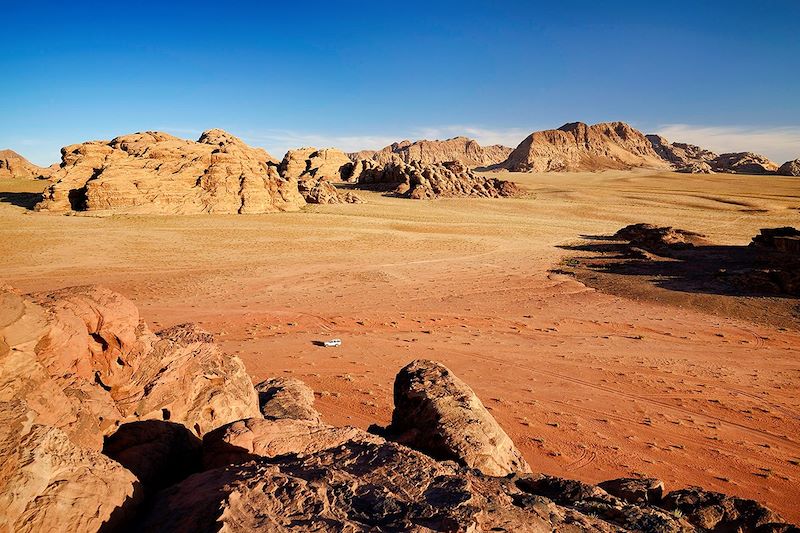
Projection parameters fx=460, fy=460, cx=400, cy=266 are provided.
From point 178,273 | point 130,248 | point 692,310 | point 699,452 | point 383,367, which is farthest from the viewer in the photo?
point 130,248

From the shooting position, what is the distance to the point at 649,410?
941 cm

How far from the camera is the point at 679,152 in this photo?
6885 inches

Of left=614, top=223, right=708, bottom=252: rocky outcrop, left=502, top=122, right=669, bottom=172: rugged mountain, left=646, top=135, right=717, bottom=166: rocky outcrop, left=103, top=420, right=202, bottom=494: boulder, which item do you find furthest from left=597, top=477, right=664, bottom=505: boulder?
left=646, top=135, right=717, bottom=166: rocky outcrop

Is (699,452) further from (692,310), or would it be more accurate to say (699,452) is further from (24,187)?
(24,187)

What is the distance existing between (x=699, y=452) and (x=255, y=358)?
9.64m

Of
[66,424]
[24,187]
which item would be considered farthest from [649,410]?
[24,187]

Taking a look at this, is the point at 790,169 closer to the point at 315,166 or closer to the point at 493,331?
the point at 315,166

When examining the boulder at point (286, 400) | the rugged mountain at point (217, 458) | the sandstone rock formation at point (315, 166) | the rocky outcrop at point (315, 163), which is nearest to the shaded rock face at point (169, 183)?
the sandstone rock formation at point (315, 166)

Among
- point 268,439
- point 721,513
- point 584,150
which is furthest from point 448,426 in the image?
point 584,150

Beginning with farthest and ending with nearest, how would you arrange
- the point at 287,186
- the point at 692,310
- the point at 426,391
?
the point at 287,186, the point at 692,310, the point at 426,391

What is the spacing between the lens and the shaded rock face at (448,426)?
5578 mm

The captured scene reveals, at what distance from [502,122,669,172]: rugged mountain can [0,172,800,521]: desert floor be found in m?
114

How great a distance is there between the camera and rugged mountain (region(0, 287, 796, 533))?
3182 mm

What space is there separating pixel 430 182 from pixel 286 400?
62.3m
